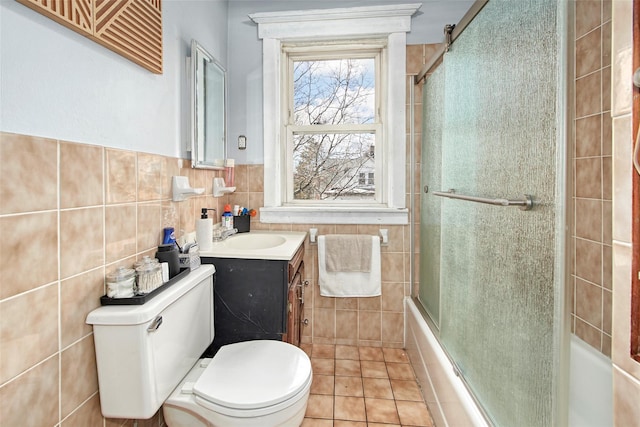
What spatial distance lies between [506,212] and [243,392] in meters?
1.03

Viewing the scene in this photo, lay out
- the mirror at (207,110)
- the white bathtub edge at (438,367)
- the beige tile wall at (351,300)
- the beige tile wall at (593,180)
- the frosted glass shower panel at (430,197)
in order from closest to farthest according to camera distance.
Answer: the white bathtub edge at (438,367)
the beige tile wall at (593,180)
the mirror at (207,110)
the frosted glass shower panel at (430,197)
the beige tile wall at (351,300)

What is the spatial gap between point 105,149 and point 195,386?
2.75ft

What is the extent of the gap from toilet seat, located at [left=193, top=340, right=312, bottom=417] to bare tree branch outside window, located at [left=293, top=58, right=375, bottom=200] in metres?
1.27

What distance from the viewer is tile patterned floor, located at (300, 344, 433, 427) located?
5.15 feet

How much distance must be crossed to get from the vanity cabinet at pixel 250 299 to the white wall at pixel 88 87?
624 millimetres

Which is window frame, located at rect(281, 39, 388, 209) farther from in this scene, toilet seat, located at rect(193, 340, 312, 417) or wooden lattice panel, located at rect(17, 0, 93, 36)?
wooden lattice panel, located at rect(17, 0, 93, 36)

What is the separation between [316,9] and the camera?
2.16 metres

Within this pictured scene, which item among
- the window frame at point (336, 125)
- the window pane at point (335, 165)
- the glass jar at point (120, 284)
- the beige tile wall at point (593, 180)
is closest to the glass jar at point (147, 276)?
the glass jar at point (120, 284)

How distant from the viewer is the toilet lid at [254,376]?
1053 mm

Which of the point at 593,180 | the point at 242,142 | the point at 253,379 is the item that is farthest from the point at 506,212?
the point at 242,142

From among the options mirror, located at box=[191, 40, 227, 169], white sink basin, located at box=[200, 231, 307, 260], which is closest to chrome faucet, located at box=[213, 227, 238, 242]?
white sink basin, located at box=[200, 231, 307, 260]

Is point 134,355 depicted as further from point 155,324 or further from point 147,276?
point 147,276

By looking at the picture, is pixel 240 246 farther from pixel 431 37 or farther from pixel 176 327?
pixel 431 37

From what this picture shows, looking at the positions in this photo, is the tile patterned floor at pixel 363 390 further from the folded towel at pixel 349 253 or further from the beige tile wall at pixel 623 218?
the beige tile wall at pixel 623 218
